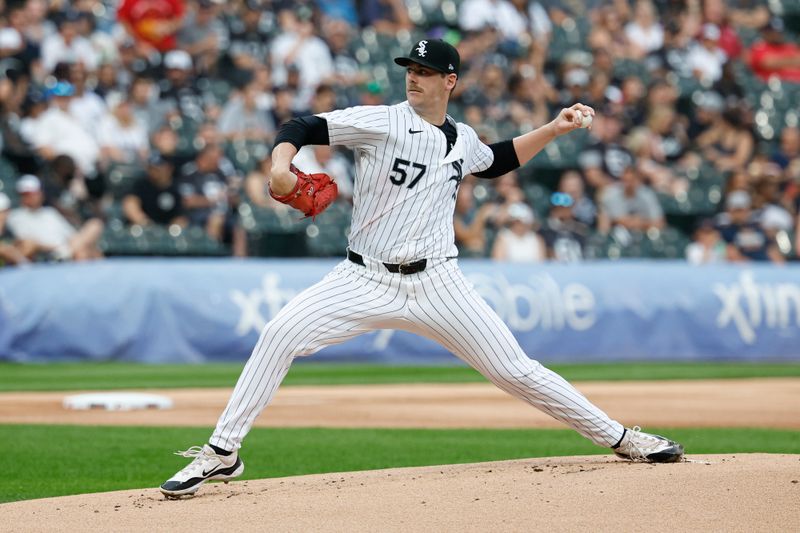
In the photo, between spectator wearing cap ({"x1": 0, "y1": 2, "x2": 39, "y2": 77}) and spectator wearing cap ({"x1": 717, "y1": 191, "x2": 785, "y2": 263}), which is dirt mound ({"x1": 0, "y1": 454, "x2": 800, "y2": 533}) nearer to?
spectator wearing cap ({"x1": 0, "y1": 2, "x2": 39, "y2": 77})

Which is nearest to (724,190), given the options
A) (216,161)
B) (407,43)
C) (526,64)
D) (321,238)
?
(526,64)

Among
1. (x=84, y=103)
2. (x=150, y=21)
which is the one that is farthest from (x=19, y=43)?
(x=150, y=21)

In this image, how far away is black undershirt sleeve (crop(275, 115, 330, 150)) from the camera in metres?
5.21

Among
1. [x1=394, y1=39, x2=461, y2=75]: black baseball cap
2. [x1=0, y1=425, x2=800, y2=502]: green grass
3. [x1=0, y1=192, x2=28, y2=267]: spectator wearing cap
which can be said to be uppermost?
[x1=394, y1=39, x2=461, y2=75]: black baseball cap

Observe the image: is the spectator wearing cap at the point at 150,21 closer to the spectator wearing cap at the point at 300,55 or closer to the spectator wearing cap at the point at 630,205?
the spectator wearing cap at the point at 300,55

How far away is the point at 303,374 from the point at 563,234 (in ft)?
14.8

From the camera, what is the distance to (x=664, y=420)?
9.31 meters

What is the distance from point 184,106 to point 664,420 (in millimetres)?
8647

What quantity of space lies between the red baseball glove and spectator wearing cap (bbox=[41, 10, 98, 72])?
10.7 m

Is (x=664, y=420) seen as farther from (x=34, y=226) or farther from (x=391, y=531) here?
(x=34, y=226)

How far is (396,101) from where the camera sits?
17.8m

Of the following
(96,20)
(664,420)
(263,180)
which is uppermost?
(96,20)

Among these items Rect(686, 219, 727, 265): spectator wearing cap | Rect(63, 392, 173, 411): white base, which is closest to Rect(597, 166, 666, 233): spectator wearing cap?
Rect(686, 219, 727, 265): spectator wearing cap

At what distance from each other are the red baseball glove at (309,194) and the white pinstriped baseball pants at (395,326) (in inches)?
13.5
